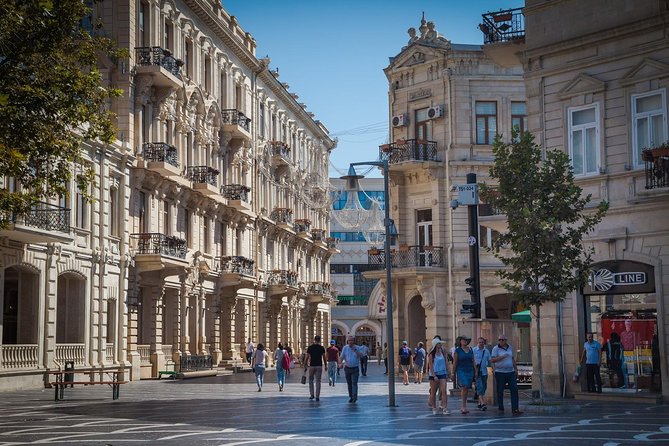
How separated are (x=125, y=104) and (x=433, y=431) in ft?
88.9

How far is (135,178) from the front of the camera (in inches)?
1700

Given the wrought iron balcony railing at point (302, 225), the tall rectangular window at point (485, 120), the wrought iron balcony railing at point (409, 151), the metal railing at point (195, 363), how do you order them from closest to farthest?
the metal railing at point (195, 363) < the wrought iron balcony railing at point (409, 151) < the tall rectangular window at point (485, 120) < the wrought iron balcony railing at point (302, 225)

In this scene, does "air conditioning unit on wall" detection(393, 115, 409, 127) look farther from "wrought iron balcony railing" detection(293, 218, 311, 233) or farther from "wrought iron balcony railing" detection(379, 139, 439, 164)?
"wrought iron balcony railing" detection(293, 218, 311, 233)

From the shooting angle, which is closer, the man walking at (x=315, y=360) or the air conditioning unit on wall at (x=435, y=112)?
the man walking at (x=315, y=360)

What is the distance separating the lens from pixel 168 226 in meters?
47.3

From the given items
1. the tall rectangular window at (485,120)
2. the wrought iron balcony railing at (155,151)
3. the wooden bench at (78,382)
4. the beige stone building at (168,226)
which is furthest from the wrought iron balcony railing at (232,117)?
the wooden bench at (78,382)

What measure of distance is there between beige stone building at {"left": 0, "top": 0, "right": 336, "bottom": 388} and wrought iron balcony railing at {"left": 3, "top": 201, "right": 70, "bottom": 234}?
0.06 meters

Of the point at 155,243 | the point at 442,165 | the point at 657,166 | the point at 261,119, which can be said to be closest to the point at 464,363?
the point at 657,166

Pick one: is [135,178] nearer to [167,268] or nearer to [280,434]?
[167,268]

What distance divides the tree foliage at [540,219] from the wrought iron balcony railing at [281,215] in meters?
42.5

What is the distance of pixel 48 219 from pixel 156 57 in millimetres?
12925

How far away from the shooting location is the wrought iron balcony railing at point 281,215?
222 ft

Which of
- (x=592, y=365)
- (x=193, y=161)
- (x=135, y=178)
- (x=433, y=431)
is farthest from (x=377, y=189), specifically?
(x=433, y=431)

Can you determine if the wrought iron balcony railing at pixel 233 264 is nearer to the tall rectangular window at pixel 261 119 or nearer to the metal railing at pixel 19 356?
the tall rectangular window at pixel 261 119
